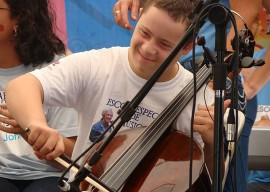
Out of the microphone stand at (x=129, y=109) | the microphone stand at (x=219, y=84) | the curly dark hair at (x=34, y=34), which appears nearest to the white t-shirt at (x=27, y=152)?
the curly dark hair at (x=34, y=34)

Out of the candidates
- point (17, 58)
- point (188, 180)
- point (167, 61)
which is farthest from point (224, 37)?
Result: point (17, 58)

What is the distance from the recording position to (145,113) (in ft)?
4.89

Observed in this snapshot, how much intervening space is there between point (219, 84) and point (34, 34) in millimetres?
1076

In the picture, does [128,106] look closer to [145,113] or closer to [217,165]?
[217,165]

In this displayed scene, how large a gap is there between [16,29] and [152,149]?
2.85 feet

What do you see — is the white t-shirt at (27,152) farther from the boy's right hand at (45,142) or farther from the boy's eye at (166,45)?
the boy's right hand at (45,142)

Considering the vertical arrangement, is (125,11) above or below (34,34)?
above

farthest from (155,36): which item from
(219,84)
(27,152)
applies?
(27,152)

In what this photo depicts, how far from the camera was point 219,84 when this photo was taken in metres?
0.98

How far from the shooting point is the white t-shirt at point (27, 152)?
1.67 m

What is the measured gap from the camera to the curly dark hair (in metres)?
1.83

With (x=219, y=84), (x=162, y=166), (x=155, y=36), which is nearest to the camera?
(x=219, y=84)

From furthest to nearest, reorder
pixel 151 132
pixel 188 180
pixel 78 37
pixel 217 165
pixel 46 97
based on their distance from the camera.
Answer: pixel 78 37 → pixel 46 97 → pixel 151 132 → pixel 188 180 → pixel 217 165

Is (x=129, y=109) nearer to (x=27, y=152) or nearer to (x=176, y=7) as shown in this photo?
(x=176, y=7)
